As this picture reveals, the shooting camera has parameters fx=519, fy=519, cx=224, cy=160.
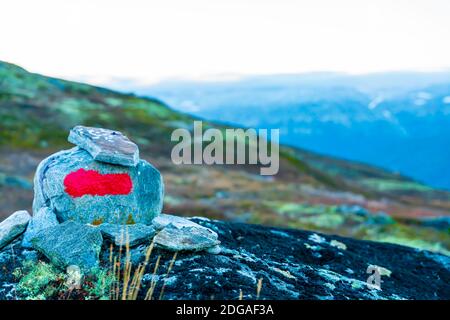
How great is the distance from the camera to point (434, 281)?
14.3 meters

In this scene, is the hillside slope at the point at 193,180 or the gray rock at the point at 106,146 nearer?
the gray rock at the point at 106,146

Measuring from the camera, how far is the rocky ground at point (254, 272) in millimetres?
9297

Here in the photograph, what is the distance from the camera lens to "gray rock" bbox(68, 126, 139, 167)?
11.4 meters

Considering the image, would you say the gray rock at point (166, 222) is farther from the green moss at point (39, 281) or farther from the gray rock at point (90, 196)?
the green moss at point (39, 281)

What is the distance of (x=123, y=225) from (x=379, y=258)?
7870 millimetres

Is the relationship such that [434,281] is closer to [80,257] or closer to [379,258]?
[379,258]

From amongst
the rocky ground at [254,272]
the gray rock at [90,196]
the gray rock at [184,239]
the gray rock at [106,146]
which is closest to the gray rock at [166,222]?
the gray rock at [90,196]

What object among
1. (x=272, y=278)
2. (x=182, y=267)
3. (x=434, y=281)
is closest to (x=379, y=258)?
(x=434, y=281)

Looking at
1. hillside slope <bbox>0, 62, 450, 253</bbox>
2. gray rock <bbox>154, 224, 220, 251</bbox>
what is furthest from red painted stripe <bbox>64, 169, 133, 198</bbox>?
hillside slope <bbox>0, 62, 450, 253</bbox>

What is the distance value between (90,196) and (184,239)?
236 cm

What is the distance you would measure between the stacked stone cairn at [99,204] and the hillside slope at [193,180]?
22.7 metres

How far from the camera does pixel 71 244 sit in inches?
408

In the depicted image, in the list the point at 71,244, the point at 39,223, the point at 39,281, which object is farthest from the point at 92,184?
the point at 39,281

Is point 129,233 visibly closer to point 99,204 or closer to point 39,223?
point 99,204
